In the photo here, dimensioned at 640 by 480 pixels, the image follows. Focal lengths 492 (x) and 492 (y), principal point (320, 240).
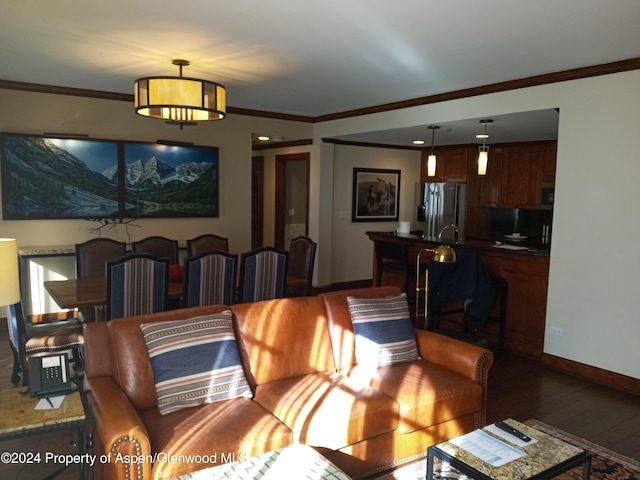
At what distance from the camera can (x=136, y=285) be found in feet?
11.0

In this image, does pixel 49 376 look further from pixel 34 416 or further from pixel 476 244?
pixel 476 244

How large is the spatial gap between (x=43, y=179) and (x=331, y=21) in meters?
3.67

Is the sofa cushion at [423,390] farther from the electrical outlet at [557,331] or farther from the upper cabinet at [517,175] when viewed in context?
the upper cabinet at [517,175]

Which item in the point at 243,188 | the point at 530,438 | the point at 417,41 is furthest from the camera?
the point at 243,188

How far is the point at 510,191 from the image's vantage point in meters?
7.34

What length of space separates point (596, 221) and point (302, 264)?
101 inches

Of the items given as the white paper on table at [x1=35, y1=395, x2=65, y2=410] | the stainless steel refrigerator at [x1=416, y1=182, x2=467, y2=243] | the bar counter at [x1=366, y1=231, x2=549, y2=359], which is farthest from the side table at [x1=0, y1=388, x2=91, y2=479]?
the stainless steel refrigerator at [x1=416, y1=182, x2=467, y2=243]

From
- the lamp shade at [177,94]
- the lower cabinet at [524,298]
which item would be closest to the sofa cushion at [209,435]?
the lamp shade at [177,94]

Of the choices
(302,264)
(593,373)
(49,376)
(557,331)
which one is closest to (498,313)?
(557,331)

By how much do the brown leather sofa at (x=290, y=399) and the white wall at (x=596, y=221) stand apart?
1.66 metres

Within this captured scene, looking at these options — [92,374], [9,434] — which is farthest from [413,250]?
[9,434]

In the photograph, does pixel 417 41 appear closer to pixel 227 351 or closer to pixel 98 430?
pixel 227 351

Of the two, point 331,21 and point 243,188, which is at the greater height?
point 331,21

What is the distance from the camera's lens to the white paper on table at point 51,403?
6.80 feet
